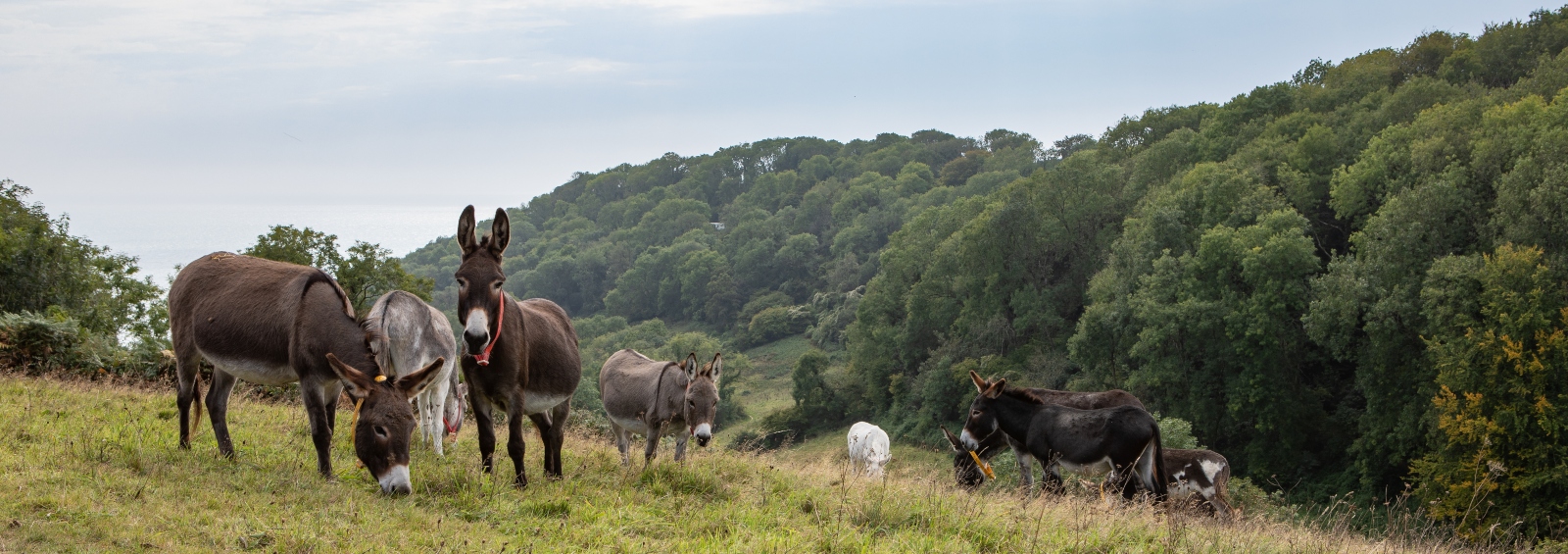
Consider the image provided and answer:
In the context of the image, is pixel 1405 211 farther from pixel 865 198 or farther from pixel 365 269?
pixel 865 198

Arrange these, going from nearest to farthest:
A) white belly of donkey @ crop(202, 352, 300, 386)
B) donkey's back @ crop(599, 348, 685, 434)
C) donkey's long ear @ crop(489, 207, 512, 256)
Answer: donkey's long ear @ crop(489, 207, 512, 256), white belly of donkey @ crop(202, 352, 300, 386), donkey's back @ crop(599, 348, 685, 434)

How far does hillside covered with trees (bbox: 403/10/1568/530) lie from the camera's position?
25.1 m

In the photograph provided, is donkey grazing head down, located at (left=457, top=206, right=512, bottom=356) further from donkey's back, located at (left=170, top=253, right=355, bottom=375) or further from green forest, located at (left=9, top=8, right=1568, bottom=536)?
green forest, located at (left=9, top=8, right=1568, bottom=536)

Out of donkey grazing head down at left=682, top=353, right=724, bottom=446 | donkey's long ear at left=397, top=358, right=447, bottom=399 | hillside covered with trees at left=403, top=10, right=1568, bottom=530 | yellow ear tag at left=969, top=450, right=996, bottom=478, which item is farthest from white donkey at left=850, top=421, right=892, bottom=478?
donkey's long ear at left=397, top=358, right=447, bottom=399

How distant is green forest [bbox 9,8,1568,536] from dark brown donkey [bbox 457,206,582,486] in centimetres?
777

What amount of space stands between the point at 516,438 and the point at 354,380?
1369 mm

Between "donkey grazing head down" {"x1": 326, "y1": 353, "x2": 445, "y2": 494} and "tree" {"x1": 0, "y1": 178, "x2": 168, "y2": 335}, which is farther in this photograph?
"tree" {"x1": 0, "y1": 178, "x2": 168, "y2": 335}

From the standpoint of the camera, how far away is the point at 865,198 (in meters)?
123

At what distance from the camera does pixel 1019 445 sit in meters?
12.4

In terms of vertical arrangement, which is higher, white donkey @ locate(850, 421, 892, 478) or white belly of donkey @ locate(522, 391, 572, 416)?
white belly of donkey @ locate(522, 391, 572, 416)

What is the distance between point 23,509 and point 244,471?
1.66 metres

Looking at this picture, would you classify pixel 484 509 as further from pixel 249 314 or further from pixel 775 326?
pixel 775 326

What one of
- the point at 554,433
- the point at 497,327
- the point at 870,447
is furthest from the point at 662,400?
the point at 870,447

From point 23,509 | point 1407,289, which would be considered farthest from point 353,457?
point 1407,289
